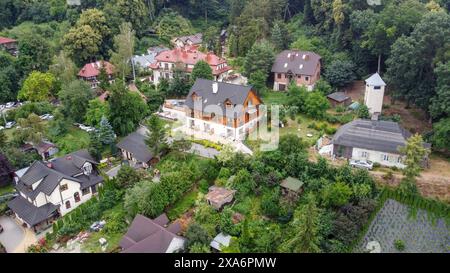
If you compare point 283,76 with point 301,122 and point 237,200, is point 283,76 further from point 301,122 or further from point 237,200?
point 237,200

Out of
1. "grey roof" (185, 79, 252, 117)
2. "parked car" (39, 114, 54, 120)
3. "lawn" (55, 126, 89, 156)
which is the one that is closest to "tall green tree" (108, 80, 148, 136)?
"lawn" (55, 126, 89, 156)

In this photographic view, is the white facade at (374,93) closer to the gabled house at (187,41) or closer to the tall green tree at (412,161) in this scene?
the tall green tree at (412,161)

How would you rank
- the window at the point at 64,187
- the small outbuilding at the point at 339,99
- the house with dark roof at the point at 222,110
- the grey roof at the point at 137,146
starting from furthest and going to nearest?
1. the small outbuilding at the point at 339,99
2. the house with dark roof at the point at 222,110
3. the grey roof at the point at 137,146
4. the window at the point at 64,187

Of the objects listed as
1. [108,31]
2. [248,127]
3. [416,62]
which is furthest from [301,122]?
[108,31]

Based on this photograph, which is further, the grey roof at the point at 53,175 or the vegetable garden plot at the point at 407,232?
the grey roof at the point at 53,175

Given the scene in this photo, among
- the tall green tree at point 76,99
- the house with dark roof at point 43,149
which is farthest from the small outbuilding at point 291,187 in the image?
the tall green tree at point 76,99

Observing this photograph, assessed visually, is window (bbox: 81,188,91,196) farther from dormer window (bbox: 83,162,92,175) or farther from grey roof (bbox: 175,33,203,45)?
grey roof (bbox: 175,33,203,45)

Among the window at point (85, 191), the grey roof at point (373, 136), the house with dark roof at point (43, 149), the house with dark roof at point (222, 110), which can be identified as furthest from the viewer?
the house with dark roof at point (43, 149)

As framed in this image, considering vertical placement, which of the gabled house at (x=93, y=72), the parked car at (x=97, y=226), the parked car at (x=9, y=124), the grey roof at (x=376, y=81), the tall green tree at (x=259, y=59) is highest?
the tall green tree at (x=259, y=59)
